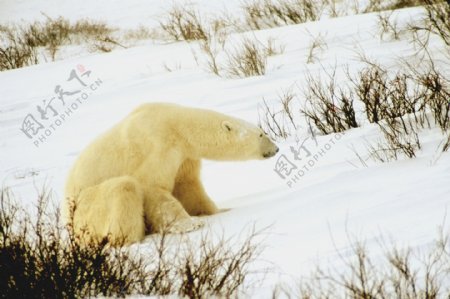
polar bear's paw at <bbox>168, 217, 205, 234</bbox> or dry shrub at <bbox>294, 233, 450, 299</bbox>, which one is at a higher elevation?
dry shrub at <bbox>294, 233, 450, 299</bbox>

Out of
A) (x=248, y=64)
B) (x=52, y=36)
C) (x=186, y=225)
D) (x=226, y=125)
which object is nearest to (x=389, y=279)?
(x=186, y=225)

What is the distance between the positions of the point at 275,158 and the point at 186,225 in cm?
220

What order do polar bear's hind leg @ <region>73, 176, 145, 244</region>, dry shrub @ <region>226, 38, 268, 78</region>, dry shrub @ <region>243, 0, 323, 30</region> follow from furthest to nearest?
dry shrub @ <region>243, 0, 323, 30</region>
dry shrub @ <region>226, 38, 268, 78</region>
polar bear's hind leg @ <region>73, 176, 145, 244</region>

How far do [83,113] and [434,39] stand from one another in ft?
17.9

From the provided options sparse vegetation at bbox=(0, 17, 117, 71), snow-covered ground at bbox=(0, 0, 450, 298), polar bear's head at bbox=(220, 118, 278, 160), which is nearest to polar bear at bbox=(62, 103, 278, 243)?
polar bear's head at bbox=(220, 118, 278, 160)

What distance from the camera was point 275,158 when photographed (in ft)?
18.7

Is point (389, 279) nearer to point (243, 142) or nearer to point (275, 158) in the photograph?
point (243, 142)

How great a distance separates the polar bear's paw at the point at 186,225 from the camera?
367cm

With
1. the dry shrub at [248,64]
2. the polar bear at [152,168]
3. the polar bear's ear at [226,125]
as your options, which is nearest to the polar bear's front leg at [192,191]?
the polar bear at [152,168]

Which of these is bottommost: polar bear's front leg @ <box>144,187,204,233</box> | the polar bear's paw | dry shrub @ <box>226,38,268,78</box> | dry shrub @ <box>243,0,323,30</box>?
the polar bear's paw

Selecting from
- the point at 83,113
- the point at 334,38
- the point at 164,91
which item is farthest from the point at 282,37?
the point at 83,113

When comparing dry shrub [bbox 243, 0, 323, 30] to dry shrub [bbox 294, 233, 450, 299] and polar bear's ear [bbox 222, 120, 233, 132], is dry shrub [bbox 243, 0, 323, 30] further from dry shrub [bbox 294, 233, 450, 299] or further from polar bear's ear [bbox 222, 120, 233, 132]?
dry shrub [bbox 294, 233, 450, 299]

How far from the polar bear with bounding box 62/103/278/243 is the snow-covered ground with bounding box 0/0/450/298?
37 cm

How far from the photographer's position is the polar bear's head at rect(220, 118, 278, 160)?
4.06 m
